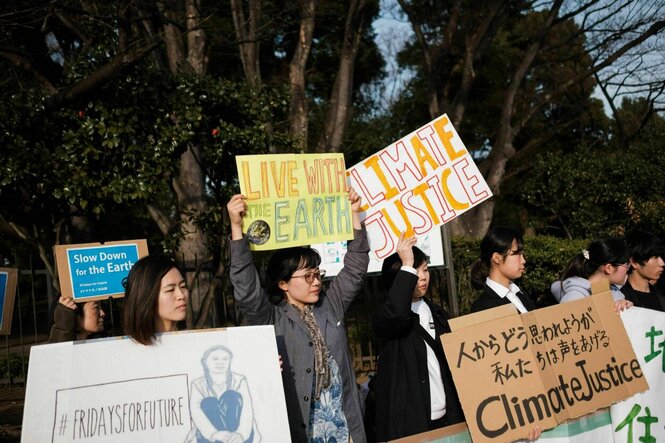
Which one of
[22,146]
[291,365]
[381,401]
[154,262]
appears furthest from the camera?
[22,146]

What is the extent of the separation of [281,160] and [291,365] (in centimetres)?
106

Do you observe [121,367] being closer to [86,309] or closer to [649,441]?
[86,309]

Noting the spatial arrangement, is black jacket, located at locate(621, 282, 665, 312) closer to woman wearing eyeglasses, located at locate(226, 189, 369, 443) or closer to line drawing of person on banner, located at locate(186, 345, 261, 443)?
woman wearing eyeglasses, located at locate(226, 189, 369, 443)

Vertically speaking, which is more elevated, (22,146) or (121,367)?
(22,146)

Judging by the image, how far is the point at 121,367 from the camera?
2666 millimetres

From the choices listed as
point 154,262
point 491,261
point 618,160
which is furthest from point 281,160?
point 618,160

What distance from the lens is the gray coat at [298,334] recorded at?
3.07 metres

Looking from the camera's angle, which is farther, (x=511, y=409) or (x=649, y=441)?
(x=649, y=441)

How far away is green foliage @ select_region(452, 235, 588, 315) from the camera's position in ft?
32.8

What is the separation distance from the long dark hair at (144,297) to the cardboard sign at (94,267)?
5.50 feet

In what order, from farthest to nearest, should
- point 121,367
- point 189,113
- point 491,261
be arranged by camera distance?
point 189,113
point 491,261
point 121,367

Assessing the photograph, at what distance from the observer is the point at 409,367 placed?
134 inches

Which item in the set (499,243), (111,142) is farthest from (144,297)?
(111,142)

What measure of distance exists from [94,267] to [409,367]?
2.37 metres
